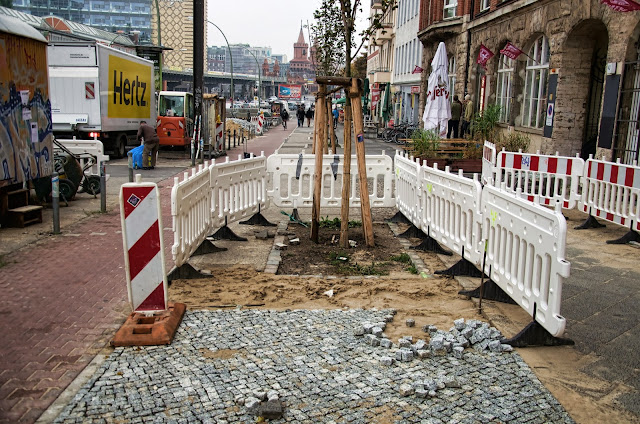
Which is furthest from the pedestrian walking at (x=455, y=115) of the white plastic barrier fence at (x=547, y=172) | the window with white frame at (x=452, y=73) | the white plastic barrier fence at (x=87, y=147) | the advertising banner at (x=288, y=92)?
the advertising banner at (x=288, y=92)

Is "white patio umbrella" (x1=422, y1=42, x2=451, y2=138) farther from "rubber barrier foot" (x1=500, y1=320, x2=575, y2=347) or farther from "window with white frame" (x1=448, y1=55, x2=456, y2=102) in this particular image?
"rubber barrier foot" (x1=500, y1=320, x2=575, y2=347)

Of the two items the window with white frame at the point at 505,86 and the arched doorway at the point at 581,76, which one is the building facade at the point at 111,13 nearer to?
the window with white frame at the point at 505,86

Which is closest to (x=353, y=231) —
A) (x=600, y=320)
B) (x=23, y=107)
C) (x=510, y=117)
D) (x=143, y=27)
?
(x=600, y=320)

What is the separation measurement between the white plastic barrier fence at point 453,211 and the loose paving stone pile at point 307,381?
164 cm

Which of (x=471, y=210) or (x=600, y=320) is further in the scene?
(x=471, y=210)

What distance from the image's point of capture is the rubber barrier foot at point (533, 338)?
4.89 m

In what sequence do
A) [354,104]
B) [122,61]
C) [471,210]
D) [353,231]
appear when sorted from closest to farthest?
1. [471,210]
2. [354,104]
3. [353,231]
4. [122,61]

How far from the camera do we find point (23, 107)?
10.4m

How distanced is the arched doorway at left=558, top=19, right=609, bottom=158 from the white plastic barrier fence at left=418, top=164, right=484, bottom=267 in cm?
A: 984

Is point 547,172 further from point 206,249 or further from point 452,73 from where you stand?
point 452,73

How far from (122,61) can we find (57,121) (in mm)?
3605

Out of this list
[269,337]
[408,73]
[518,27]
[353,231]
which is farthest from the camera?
[408,73]

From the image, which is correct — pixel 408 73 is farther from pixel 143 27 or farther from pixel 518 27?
pixel 143 27

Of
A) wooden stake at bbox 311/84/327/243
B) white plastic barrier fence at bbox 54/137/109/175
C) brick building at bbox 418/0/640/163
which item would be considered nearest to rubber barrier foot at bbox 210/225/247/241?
wooden stake at bbox 311/84/327/243
